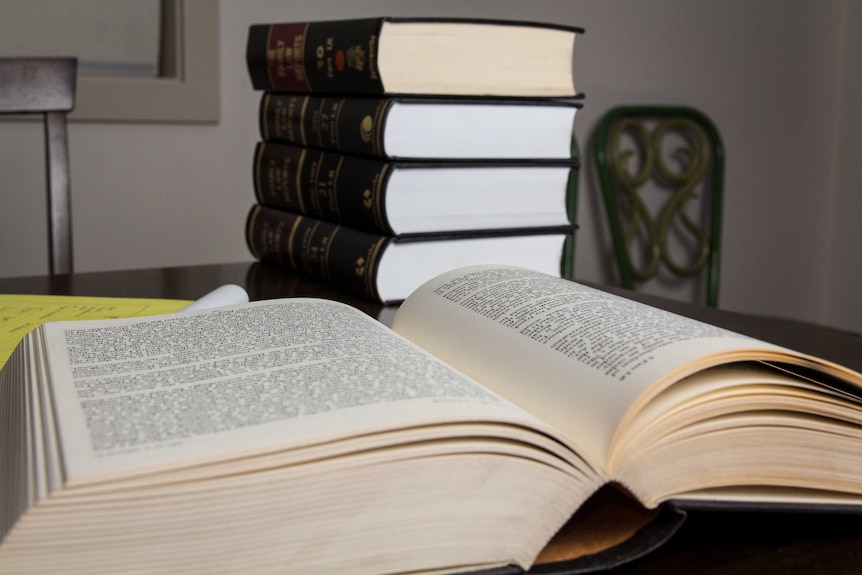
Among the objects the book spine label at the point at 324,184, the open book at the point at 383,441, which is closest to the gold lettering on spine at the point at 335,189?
the book spine label at the point at 324,184

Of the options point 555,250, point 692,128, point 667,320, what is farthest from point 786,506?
point 692,128

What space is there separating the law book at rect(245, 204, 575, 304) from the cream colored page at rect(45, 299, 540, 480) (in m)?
→ 0.32

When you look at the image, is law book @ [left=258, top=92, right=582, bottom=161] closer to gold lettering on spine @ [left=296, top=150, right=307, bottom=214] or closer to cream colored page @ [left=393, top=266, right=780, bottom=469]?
gold lettering on spine @ [left=296, top=150, right=307, bottom=214]

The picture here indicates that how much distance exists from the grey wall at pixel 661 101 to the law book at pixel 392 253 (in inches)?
32.7

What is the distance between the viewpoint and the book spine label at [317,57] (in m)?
0.83

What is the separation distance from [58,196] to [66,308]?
20.1 inches

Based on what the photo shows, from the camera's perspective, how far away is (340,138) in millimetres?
877

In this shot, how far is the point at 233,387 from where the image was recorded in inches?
14.9

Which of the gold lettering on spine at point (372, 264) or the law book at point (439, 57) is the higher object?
the law book at point (439, 57)

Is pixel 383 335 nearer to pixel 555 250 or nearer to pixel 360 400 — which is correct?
pixel 360 400

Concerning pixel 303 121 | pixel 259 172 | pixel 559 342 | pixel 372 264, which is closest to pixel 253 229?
pixel 259 172

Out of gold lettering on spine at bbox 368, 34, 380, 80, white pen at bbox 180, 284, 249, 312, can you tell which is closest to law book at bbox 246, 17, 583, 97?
gold lettering on spine at bbox 368, 34, 380, 80

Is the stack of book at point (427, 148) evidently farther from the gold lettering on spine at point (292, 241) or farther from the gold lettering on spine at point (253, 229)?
the gold lettering on spine at point (253, 229)

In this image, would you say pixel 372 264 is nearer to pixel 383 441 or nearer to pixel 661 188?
pixel 383 441
